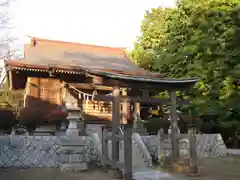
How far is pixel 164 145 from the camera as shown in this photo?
1246 centimetres

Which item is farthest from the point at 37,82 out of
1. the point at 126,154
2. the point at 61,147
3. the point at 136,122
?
the point at 126,154

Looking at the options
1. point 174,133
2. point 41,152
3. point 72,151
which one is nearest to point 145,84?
point 174,133

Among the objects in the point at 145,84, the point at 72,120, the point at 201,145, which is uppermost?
the point at 145,84

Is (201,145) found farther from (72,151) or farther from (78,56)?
(78,56)

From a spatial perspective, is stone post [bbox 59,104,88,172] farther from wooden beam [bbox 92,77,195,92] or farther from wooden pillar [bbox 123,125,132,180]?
wooden pillar [bbox 123,125,132,180]

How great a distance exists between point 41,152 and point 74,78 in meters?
5.96

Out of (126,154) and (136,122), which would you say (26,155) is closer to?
(126,154)

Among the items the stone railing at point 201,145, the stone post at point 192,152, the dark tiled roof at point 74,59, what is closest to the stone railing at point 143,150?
the stone railing at point 201,145

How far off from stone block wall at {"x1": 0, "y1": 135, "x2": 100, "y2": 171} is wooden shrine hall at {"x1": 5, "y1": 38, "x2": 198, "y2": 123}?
6.56 feet

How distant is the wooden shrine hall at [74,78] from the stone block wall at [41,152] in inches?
78.7

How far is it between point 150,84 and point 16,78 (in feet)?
33.0

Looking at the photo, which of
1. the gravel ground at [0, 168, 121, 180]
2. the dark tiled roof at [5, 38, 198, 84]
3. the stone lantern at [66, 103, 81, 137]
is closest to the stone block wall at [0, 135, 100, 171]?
the stone lantern at [66, 103, 81, 137]

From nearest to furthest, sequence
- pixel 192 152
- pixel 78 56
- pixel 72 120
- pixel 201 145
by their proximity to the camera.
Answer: pixel 192 152
pixel 72 120
pixel 201 145
pixel 78 56

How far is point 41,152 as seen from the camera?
1103cm
